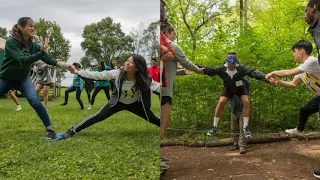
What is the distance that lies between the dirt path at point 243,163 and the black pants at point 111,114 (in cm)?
74

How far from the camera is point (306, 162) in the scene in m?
2.63

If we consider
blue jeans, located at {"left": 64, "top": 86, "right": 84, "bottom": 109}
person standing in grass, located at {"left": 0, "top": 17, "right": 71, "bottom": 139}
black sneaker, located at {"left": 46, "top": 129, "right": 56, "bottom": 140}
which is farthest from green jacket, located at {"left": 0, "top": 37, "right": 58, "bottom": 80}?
black sneaker, located at {"left": 46, "top": 129, "right": 56, "bottom": 140}

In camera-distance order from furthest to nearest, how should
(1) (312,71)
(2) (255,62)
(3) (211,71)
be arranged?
1. (2) (255,62)
2. (3) (211,71)
3. (1) (312,71)

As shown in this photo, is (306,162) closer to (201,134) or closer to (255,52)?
(201,134)

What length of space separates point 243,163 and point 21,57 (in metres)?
1.98

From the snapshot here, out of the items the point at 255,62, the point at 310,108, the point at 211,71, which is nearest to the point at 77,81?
the point at 211,71

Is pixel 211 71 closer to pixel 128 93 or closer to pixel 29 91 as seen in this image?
pixel 128 93

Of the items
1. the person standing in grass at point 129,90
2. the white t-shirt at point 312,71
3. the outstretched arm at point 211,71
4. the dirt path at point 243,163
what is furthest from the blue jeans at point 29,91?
the white t-shirt at point 312,71

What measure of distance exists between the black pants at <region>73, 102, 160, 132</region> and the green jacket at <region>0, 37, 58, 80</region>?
0.24 metres

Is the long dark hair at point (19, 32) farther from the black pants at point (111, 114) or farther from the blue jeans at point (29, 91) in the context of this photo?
the black pants at point (111, 114)

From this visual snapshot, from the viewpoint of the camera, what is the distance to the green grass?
48.3 inches

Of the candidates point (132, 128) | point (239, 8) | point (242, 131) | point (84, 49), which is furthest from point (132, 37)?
point (239, 8)

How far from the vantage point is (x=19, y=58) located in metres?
1.17

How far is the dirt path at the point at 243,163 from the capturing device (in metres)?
2.21
